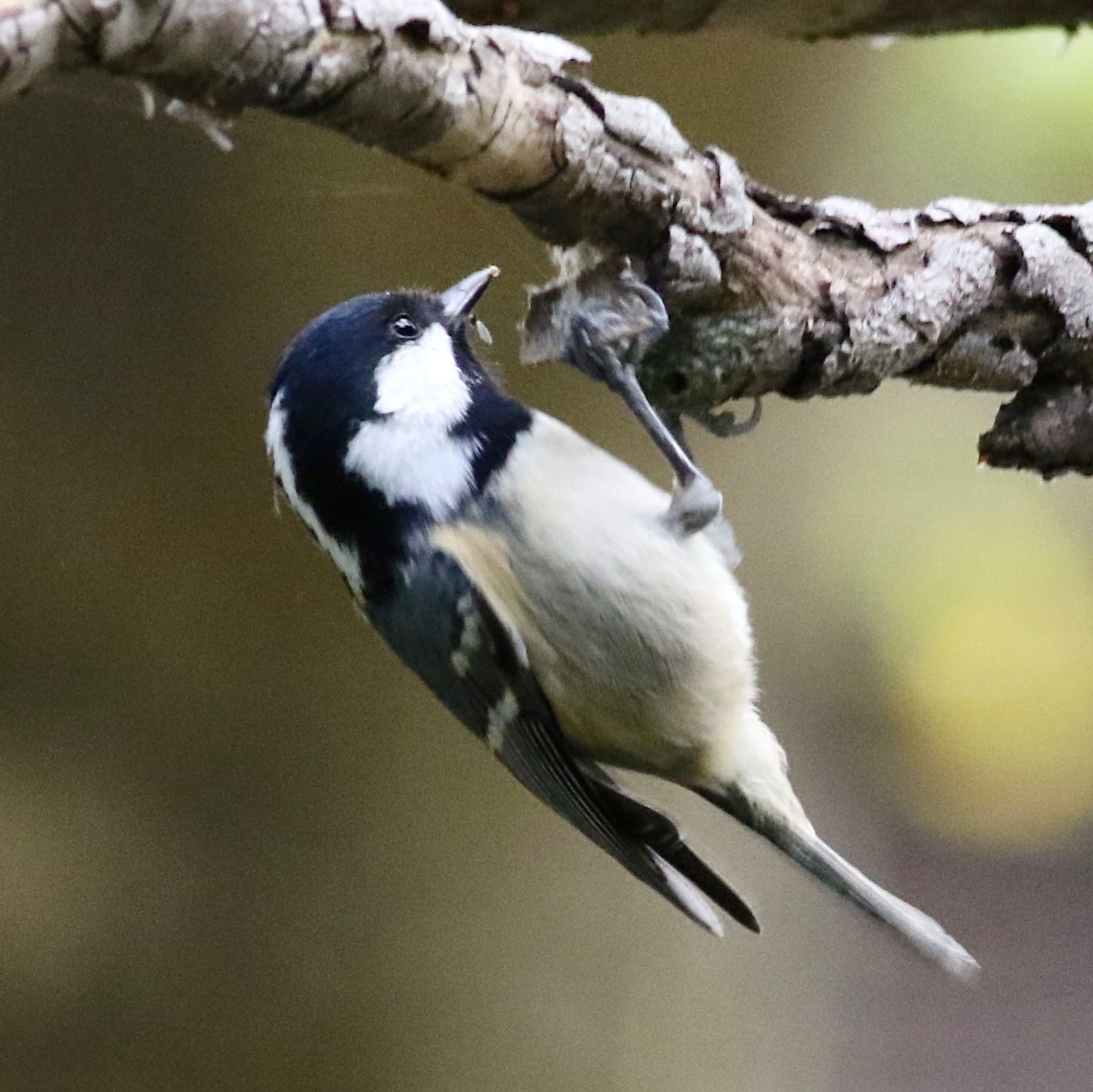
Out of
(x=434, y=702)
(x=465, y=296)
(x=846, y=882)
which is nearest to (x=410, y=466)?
(x=465, y=296)

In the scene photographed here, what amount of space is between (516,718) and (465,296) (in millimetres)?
318

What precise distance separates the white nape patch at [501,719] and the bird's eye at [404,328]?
0.27 m

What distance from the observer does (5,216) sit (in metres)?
1.23

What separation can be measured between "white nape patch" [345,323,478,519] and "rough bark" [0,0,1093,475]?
84mm

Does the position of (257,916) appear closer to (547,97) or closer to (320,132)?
(320,132)

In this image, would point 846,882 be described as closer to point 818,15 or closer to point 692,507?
point 692,507

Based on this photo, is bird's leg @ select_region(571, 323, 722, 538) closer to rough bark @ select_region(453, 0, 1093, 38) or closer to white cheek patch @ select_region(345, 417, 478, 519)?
white cheek patch @ select_region(345, 417, 478, 519)

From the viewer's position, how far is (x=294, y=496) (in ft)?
2.62

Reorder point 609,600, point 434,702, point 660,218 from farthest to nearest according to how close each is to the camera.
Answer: point 434,702 < point 609,600 < point 660,218

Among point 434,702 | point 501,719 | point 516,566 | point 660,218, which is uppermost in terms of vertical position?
point 660,218

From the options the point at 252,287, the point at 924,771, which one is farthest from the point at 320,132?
the point at 924,771

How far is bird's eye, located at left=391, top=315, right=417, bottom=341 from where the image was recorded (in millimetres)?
788

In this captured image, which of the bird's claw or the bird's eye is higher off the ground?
the bird's eye

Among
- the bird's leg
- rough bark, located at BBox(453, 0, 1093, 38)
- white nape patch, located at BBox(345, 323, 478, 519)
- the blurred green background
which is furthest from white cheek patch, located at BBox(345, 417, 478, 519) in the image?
the blurred green background
